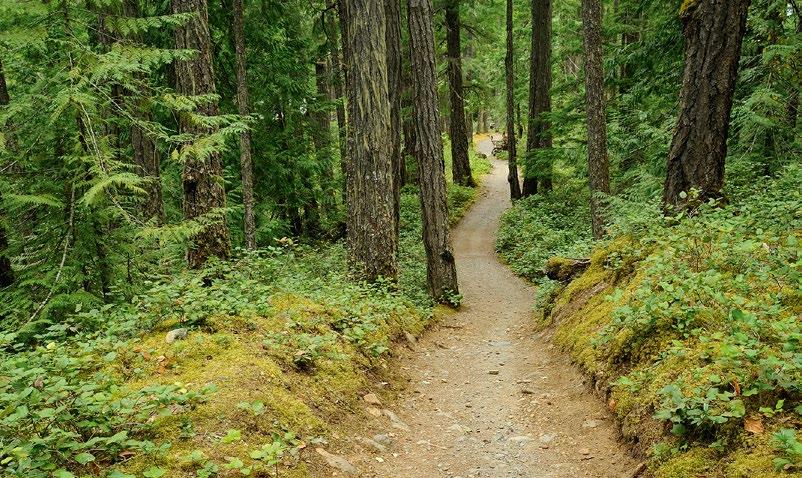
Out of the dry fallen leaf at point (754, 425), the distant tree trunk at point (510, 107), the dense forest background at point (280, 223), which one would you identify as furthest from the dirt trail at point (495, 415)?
the distant tree trunk at point (510, 107)

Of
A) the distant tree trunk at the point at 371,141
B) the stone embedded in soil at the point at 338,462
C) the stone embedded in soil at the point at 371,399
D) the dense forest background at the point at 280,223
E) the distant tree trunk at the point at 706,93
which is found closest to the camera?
the dense forest background at the point at 280,223

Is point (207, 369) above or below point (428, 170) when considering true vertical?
below

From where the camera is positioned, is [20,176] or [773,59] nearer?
[20,176]

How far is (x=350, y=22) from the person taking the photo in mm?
9141

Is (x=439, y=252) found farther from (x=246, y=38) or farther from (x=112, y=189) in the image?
(x=246, y=38)

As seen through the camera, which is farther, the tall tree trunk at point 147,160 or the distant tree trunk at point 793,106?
the tall tree trunk at point 147,160

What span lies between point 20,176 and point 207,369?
421 cm

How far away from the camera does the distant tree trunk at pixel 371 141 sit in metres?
9.02

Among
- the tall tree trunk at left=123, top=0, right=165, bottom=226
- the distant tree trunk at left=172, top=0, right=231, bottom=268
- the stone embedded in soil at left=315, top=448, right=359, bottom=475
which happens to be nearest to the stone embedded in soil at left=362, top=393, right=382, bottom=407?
the stone embedded in soil at left=315, top=448, right=359, bottom=475

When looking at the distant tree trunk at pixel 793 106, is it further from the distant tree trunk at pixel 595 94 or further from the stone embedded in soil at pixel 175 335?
the stone embedded in soil at pixel 175 335

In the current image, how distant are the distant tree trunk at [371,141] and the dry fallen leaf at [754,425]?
6518mm

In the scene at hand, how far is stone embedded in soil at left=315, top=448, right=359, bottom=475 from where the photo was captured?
4.02 m

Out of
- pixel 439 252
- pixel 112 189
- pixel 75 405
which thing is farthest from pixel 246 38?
pixel 75 405

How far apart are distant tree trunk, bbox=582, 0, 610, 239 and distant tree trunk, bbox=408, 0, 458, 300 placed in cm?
343
